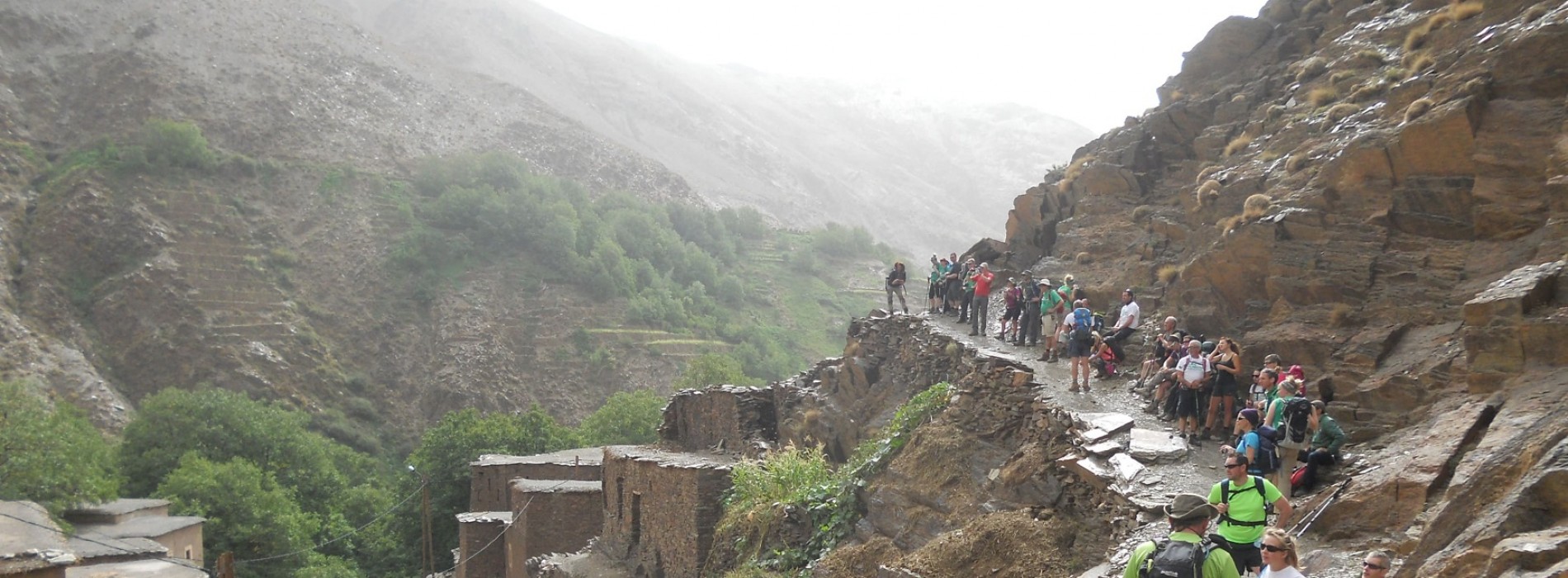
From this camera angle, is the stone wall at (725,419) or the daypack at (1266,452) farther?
the stone wall at (725,419)

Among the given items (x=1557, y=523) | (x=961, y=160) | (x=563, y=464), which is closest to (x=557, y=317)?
(x=563, y=464)

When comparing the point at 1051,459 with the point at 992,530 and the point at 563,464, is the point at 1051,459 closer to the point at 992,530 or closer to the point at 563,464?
the point at 992,530

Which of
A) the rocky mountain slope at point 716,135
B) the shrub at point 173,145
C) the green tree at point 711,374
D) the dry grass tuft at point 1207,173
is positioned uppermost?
the rocky mountain slope at point 716,135

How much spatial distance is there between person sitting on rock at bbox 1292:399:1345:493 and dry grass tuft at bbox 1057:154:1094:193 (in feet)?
48.8

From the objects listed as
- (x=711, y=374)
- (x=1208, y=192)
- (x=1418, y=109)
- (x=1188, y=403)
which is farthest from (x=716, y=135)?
(x=1188, y=403)

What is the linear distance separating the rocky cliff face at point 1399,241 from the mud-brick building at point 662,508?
27.1 ft

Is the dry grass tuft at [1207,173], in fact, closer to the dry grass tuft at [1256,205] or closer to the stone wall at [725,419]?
the dry grass tuft at [1256,205]

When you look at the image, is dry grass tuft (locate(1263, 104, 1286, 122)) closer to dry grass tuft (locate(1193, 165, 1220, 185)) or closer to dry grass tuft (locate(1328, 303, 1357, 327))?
dry grass tuft (locate(1193, 165, 1220, 185))

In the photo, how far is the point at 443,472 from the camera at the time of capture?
47531 mm

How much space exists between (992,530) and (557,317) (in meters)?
69.1

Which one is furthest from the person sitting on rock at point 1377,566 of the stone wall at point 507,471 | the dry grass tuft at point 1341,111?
the stone wall at point 507,471

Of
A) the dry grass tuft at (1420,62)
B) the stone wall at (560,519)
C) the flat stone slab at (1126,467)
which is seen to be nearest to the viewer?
the flat stone slab at (1126,467)

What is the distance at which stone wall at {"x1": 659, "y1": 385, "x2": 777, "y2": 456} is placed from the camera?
26.6 meters

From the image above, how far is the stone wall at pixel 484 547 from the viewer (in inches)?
1238
